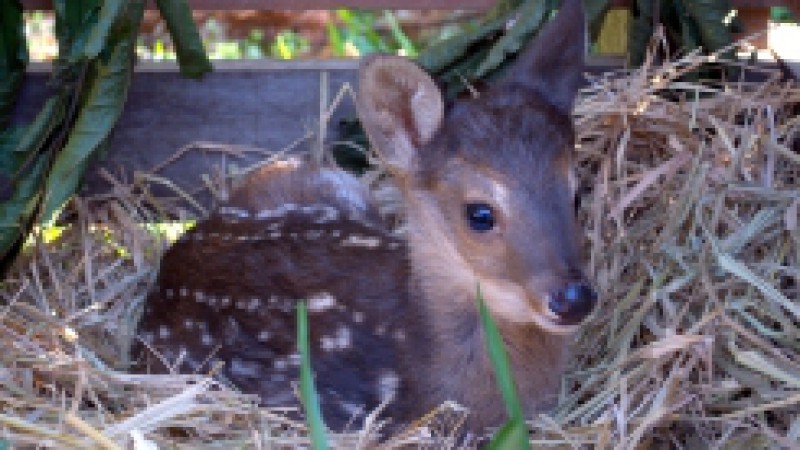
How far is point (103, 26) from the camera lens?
138 inches

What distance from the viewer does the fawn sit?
10.0 ft

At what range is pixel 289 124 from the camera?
452 cm

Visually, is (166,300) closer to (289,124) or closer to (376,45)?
(289,124)

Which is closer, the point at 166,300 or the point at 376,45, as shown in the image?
the point at 166,300

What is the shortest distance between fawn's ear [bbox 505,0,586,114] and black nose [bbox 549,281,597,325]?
2.05 ft

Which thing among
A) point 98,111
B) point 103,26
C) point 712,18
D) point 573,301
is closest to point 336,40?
point 712,18

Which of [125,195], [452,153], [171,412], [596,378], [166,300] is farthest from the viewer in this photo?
[125,195]

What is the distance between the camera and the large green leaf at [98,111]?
3.63 meters

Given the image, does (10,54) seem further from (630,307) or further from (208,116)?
(630,307)

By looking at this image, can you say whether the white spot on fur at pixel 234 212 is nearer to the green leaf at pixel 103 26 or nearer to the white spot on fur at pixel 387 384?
the green leaf at pixel 103 26

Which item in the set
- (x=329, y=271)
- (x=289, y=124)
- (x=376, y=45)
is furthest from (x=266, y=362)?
(x=376, y=45)

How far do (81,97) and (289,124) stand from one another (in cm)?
93

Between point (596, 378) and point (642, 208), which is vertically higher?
point (642, 208)

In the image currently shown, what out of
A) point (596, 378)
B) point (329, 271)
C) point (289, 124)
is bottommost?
point (596, 378)
